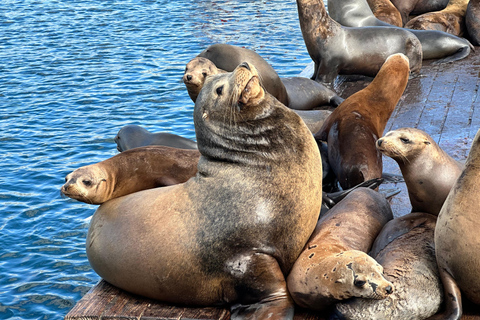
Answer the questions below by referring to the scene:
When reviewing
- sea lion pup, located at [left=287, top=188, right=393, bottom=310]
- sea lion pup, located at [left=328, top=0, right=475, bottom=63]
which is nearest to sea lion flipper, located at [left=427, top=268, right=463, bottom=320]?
sea lion pup, located at [left=287, top=188, right=393, bottom=310]

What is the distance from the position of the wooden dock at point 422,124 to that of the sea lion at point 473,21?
0.36 meters

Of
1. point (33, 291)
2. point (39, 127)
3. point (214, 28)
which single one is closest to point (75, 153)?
point (39, 127)

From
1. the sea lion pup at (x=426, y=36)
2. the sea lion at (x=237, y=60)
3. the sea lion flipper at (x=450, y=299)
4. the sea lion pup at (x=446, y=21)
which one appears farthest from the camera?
the sea lion pup at (x=446, y=21)

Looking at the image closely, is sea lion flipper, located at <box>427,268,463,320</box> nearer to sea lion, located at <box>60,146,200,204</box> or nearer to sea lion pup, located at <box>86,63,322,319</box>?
sea lion pup, located at <box>86,63,322,319</box>

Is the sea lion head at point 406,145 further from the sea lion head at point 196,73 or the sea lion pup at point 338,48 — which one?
the sea lion pup at point 338,48

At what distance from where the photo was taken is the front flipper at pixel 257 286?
333cm

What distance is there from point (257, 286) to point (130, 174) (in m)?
1.25

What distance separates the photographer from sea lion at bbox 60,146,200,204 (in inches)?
150

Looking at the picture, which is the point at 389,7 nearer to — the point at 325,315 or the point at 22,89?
the point at 22,89

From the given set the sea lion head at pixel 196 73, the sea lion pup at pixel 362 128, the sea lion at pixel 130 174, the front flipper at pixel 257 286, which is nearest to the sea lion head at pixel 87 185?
the sea lion at pixel 130 174

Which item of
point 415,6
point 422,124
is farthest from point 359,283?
point 415,6

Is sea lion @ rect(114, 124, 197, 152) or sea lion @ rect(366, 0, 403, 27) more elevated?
sea lion @ rect(114, 124, 197, 152)

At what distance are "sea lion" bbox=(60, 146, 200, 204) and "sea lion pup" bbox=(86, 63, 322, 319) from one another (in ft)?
0.77

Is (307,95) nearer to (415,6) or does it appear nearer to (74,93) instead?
(415,6)
